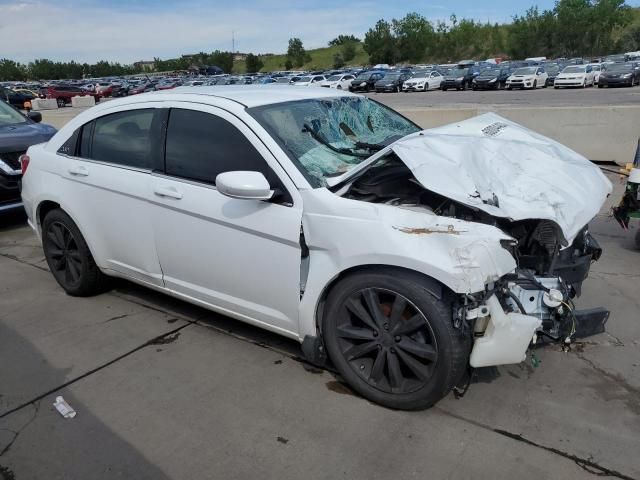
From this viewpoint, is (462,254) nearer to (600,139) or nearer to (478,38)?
(600,139)

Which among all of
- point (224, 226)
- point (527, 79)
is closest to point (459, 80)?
point (527, 79)

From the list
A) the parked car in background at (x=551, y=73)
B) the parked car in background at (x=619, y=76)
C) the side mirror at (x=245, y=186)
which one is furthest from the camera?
the parked car in background at (x=551, y=73)

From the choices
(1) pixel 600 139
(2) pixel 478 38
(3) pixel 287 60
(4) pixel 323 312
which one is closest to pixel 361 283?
(4) pixel 323 312

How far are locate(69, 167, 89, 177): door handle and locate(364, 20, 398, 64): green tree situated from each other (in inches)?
4169

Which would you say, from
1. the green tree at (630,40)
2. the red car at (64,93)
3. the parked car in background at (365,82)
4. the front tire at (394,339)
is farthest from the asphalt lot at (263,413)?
the green tree at (630,40)

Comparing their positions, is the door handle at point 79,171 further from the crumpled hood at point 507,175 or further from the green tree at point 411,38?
the green tree at point 411,38

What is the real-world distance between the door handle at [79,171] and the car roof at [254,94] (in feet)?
2.17

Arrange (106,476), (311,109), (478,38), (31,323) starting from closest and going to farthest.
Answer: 1. (106,476)
2. (311,109)
3. (31,323)
4. (478,38)

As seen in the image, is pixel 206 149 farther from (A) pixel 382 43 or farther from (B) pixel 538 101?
(A) pixel 382 43

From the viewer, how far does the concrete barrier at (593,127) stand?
28.3 feet

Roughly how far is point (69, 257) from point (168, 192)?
1.54 meters

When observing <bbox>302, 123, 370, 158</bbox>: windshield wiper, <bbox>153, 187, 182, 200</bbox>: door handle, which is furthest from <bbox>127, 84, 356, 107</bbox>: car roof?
<bbox>153, 187, 182, 200</bbox>: door handle

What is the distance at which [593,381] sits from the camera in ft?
10.5

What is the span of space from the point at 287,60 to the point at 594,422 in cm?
13006
